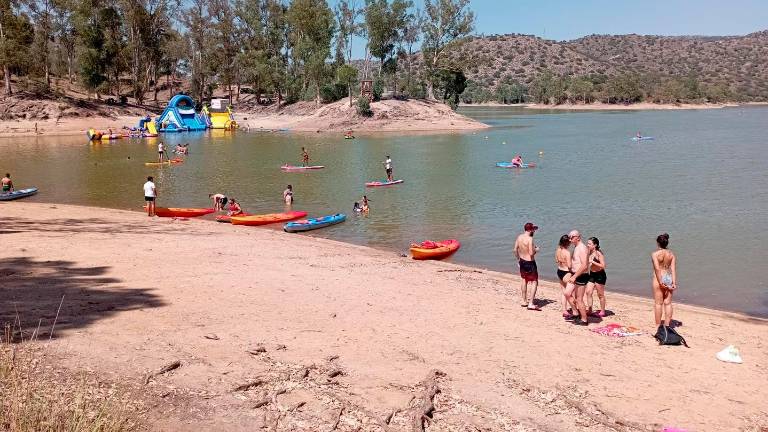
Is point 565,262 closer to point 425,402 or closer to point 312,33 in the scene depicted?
point 425,402

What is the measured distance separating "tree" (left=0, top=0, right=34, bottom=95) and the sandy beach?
60.9 m

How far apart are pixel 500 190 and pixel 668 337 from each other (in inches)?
873

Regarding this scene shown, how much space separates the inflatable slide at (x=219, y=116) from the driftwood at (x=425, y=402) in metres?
72.9

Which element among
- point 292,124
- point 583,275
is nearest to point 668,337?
point 583,275

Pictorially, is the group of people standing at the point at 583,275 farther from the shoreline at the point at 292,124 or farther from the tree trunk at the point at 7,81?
the tree trunk at the point at 7,81

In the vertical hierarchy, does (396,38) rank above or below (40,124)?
above

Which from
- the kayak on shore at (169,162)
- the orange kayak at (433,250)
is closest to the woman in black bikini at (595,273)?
the orange kayak at (433,250)

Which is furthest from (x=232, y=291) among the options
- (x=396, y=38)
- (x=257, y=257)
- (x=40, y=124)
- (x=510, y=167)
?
(x=396, y=38)

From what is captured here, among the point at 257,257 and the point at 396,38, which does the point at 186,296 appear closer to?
the point at 257,257

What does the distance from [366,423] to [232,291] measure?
618cm

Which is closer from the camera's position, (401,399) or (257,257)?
(401,399)

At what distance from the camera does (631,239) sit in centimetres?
2112

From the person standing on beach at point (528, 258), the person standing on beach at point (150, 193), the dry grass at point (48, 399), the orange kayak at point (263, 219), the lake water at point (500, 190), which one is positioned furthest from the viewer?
the orange kayak at point (263, 219)

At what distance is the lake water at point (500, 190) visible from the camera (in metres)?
19.0
